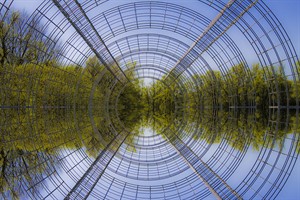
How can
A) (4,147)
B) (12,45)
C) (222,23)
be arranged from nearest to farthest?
1. (222,23)
2. (4,147)
3. (12,45)

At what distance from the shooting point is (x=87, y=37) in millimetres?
11500

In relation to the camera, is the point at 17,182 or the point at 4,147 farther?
the point at 4,147

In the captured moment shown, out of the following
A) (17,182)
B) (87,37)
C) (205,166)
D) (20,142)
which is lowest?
(17,182)

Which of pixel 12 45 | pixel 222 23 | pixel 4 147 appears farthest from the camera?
pixel 12 45

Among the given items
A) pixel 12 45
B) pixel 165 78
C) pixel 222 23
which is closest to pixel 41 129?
pixel 222 23

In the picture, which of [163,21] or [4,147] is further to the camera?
[163,21]

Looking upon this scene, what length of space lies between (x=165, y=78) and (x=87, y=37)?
13.6 metres

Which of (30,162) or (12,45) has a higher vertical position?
(12,45)

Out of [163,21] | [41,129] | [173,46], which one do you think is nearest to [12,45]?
[41,129]

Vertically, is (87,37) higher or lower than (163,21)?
lower

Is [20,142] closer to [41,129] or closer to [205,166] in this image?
[41,129]

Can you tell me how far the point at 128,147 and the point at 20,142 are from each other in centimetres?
472

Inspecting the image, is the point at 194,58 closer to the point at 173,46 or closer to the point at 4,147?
the point at 173,46

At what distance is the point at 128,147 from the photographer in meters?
14.4
